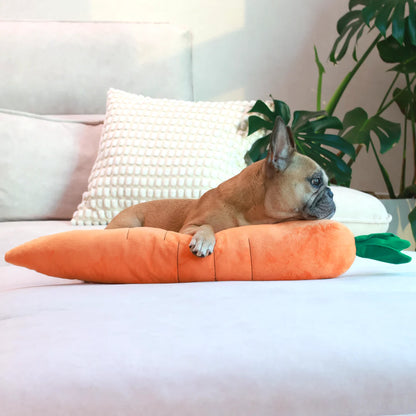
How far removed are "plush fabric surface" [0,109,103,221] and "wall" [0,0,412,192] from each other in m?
0.91

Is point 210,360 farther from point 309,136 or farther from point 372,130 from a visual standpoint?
point 372,130

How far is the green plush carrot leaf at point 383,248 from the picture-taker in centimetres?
100

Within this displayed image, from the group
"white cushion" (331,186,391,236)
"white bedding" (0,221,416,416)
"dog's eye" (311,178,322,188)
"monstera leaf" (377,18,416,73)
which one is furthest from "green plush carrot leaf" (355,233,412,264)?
"monstera leaf" (377,18,416,73)

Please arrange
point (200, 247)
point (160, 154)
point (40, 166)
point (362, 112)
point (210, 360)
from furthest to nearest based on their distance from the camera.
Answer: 1. point (362, 112)
2. point (40, 166)
3. point (160, 154)
4. point (200, 247)
5. point (210, 360)

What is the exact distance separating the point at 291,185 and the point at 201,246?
0.37 meters

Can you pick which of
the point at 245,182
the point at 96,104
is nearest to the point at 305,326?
the point at 245,182

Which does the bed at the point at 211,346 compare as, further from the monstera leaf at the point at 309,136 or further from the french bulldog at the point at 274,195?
the monstera leaf at the point at 309,136

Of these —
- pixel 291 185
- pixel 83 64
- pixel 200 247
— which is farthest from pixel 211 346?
pixel 83 64

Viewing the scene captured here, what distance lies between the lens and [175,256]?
35.3 inches

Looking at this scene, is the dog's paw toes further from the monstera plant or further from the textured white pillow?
the monstera plant

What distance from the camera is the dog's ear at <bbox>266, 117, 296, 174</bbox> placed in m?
1.15

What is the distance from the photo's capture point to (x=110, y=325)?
2.06 ft

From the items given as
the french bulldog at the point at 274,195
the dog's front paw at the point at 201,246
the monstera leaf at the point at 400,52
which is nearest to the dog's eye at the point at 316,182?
the french bulldog at the point at 274,195

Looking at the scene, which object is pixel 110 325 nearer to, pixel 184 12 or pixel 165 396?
pixel 165 396
